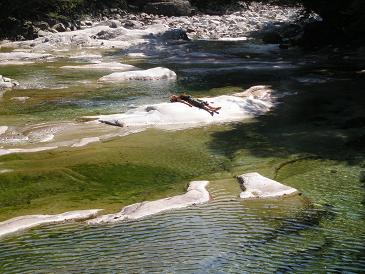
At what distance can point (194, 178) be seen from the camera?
451 inches

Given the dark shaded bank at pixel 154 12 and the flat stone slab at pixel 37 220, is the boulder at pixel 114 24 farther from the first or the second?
the flat stone slab at pixel 37 220

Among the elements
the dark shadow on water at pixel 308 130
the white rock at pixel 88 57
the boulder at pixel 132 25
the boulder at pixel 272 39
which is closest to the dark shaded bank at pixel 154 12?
the boulder at pixel 272 39

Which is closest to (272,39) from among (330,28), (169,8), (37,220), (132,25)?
(330,28)

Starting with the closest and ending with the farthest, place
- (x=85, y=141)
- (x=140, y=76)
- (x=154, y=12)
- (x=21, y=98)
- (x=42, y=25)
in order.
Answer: (x=85, y=141), (x=21, y=98), (x=140, y=76), (x=42, y=25), (x=154, y=12)

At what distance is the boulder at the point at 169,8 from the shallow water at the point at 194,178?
32.0 m

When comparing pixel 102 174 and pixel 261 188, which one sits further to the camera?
pixel 102 174

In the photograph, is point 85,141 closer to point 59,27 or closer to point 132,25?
point 59,27

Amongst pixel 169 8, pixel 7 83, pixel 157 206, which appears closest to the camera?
pixel 157 206

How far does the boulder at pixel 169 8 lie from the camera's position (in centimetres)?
5188

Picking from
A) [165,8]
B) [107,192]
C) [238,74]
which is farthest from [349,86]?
[165,8]

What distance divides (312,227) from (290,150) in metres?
4.79

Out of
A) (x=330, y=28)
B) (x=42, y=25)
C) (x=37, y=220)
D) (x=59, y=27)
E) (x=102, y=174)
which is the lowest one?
(x=102, y=174)

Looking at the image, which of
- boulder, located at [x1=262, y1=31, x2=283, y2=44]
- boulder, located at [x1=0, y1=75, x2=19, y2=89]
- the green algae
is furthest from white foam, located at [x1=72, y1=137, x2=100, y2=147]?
boulder, located at [x1=262, y1=31, x2=283, y2=44]

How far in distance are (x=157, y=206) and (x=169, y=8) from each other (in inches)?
1753
